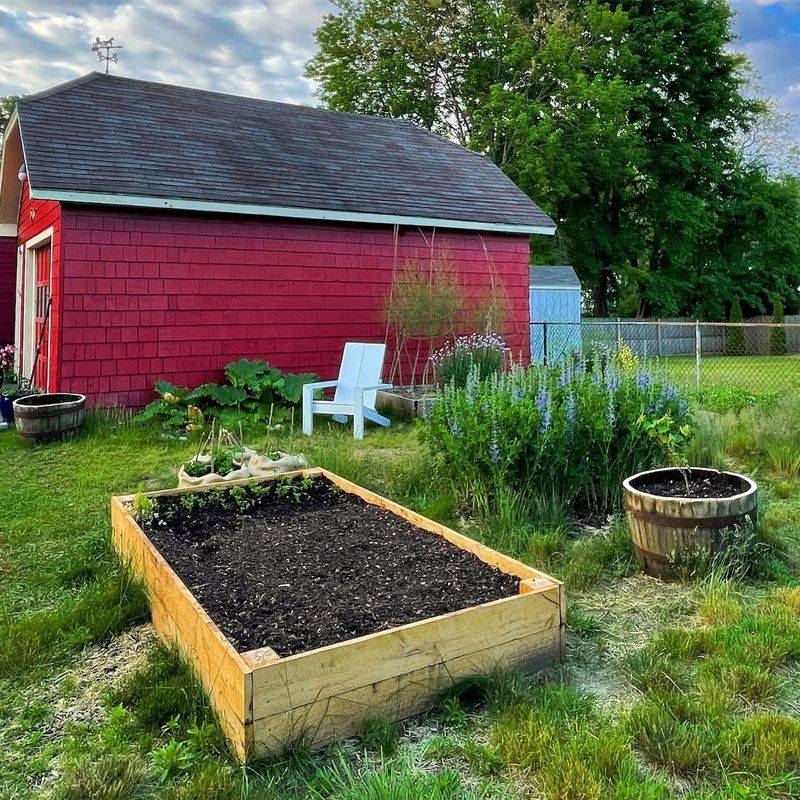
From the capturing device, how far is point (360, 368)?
7297 millimetres

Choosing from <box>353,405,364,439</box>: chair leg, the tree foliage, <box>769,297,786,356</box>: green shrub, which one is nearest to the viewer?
<box>353,405,364,439</box>: chair leg

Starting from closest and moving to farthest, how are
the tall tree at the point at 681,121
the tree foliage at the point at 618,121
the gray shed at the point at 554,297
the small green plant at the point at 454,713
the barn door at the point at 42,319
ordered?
the small green plant at the point at 454,713 → the barn door at the point at 42,319 → the gray shed at the point at 554,297 → the tree foliage at the point at 618,121 → the tall tree at the point at 681,121

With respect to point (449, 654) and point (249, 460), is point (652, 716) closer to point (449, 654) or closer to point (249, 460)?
point (449, 654)

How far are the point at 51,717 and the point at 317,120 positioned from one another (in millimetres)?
10248

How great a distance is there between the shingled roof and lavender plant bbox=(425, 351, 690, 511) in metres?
4.87

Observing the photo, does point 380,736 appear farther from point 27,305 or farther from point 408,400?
point 27,305

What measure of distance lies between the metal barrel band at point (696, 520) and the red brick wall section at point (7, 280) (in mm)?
11954

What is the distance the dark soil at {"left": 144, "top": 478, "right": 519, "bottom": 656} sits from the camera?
90.2 inches

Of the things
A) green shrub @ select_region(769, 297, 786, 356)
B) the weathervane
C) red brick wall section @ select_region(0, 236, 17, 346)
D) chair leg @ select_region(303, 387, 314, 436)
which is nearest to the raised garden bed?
chair leg @ select_region(303, 387, 314, 436)

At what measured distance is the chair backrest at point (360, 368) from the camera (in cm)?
719

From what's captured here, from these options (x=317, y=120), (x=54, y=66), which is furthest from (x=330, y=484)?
(x=54, y=66)

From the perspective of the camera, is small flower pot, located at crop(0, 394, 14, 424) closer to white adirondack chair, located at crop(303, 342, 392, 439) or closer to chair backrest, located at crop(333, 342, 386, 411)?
white adirondack chair, located at crop(303, 342, 392, 439)

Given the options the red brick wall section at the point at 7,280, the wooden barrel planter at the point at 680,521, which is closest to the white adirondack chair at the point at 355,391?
the wooden barrel planter at the point at 680,521

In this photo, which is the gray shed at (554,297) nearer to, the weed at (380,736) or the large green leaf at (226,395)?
the large green leaf at (226,395)
